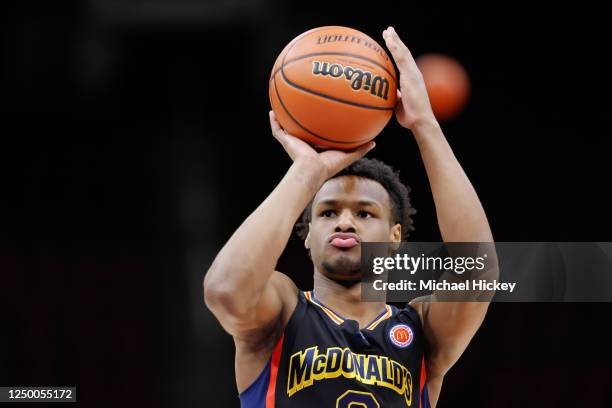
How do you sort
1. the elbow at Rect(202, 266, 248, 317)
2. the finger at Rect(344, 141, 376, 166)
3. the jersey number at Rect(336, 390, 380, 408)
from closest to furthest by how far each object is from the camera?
the elbow at Rect(202, 266, 248, 317), the jersey number at Rect(336, 390, 380, 408), the finger at Rect(344, 141, 376, 166)

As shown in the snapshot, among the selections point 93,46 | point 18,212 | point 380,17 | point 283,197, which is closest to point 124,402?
point 18,212

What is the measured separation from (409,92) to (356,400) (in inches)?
40.0

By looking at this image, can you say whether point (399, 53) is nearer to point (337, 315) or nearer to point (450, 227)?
point (450, 227)

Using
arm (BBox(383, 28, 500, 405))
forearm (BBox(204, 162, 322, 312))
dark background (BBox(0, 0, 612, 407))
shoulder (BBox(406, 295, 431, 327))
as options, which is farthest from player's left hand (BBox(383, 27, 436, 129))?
dark background (BBox(0, 0, 612, 407))

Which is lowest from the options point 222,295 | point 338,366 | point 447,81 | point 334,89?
point 338,366

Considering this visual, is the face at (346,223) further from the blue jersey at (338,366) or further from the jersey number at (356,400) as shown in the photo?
the jersey number at (356,400)

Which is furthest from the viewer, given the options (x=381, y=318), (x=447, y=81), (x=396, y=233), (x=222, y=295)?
(x=447, y=81)

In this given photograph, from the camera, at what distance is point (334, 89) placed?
236cm

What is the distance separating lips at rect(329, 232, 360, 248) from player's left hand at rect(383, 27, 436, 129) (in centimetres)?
42

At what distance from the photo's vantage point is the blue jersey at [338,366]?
7.70ft

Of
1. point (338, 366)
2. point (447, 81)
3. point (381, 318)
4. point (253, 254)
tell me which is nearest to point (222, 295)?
point (253, 254)

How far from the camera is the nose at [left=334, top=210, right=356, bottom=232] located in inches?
101

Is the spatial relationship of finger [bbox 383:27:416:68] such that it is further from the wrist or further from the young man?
the wrist

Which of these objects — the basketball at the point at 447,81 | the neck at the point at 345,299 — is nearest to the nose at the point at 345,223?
the neck at the point at 345,299
